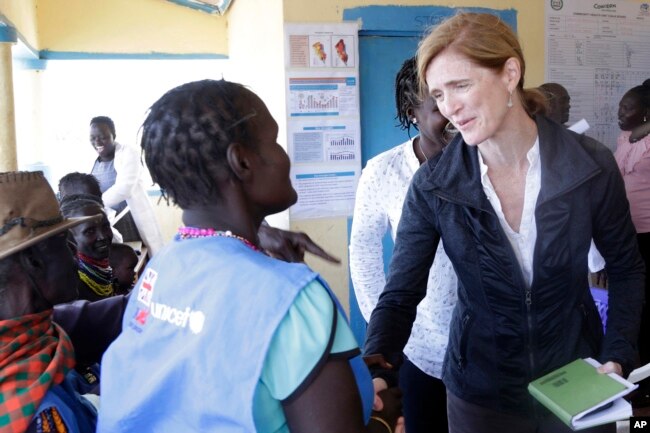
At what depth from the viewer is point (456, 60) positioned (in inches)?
57.9

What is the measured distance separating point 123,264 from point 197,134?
252 cm

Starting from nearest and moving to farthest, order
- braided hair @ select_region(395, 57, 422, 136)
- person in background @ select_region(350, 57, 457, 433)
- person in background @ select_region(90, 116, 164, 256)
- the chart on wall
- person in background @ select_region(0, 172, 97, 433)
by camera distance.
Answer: person in background @ select_region(0, 172, 97, 433) → person in background @ select_region(350, 57, 457, 433) → braided hair @ select_region(395, 57, 422, 136) → the chart on wall → person in background @ select_region(90, 116, 164, 256)

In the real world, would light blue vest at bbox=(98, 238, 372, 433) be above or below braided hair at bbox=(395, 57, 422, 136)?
below

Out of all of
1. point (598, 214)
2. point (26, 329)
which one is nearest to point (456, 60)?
point (598, 214)

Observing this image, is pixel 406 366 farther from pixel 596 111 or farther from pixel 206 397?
pixel 596 111

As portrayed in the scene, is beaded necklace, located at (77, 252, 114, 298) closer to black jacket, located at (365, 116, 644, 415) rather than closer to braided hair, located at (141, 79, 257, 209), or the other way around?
black jacket, located at (365, 116, 644, 415)

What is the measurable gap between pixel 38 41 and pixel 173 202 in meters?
5.81

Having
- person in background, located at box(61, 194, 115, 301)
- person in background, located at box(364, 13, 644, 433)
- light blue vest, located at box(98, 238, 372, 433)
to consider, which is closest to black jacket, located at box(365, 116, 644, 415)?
person in background, located at box(364, 13, 644, 433)

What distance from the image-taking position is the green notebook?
4.27 feet

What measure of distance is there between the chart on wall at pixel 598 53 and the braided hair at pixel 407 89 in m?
2.19

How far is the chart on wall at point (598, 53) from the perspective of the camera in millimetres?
4000

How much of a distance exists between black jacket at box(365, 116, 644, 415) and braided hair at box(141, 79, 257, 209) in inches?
28.6

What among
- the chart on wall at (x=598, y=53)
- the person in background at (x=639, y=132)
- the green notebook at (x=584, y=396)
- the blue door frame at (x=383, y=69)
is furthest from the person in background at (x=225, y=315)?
the chart on wall at (x=598, y=53)

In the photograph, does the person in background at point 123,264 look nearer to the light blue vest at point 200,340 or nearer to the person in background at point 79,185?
the person in background at point 79,185
